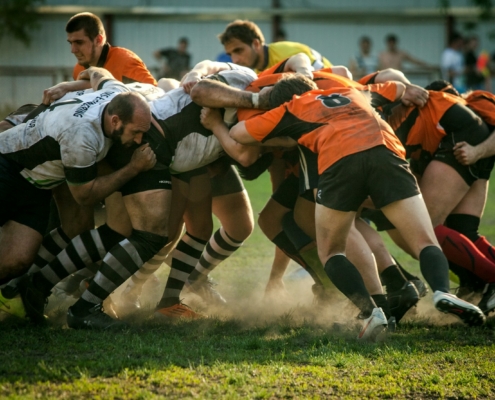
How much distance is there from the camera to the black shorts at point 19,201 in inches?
212

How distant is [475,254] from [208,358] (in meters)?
2.36

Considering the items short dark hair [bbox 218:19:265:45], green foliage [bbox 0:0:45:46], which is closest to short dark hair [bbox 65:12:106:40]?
short dark hair [bbox 218:19:265:45]

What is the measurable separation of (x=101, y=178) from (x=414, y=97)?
2.48 meters

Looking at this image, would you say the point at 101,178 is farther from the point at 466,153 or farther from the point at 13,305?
the point at 466,153

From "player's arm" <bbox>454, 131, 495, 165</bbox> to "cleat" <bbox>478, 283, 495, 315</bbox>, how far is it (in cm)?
95

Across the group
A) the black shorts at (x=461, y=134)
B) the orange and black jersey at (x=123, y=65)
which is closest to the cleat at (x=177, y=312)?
the orange and black jersey at (x=123, y=65)

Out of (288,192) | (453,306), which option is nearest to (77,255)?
(288,192)

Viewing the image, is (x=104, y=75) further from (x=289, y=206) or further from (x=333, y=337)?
(x=333, y=337)

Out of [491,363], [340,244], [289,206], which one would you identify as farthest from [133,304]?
[491,363]

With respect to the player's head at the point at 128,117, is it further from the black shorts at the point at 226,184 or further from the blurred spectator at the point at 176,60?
the blurred spectator at the point at 176,60

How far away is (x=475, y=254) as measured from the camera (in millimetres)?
5727

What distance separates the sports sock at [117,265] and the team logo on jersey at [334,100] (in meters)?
1.45

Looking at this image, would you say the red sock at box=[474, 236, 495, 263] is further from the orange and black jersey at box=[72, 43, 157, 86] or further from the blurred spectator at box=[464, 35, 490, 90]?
the blurred spectator at box=[464, 35, 490, 90]

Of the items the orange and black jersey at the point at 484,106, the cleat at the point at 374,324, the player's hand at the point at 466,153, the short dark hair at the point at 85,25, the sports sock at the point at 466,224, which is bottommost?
the cleat at the point at 374,324
